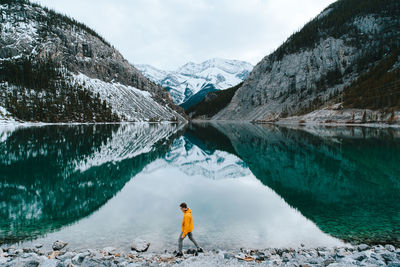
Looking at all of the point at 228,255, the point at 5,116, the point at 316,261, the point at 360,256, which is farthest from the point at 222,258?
the point at 5,116

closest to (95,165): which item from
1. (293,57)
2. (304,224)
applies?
(304,224)

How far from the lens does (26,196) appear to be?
19.2 meters

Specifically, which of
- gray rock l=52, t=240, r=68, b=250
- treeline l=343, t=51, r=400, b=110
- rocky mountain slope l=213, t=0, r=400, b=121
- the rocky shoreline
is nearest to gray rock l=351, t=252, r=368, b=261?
the rocky shoreline

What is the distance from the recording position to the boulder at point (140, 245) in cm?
1146

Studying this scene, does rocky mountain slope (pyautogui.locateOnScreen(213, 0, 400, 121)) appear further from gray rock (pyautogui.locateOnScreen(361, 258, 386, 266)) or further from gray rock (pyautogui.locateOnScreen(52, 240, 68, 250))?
gray rock (pyautogui.locateOnScreen(52, 240, 68, 250))

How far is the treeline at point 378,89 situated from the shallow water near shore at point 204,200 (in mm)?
76496

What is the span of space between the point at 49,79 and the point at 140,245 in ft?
561

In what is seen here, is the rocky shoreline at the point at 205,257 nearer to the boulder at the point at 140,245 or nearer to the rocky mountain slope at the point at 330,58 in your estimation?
the boulder at the point at 140,245

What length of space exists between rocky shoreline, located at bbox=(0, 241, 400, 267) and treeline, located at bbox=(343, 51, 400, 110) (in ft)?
327

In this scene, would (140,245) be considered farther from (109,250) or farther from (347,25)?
(347,25)

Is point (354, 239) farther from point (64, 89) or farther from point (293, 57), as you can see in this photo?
point (293, 57)

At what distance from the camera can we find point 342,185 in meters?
23.0

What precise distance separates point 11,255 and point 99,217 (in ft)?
17.9

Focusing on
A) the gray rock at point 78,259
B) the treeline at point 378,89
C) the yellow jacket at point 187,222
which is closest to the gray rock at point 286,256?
the yellow jacket at point 187,222
